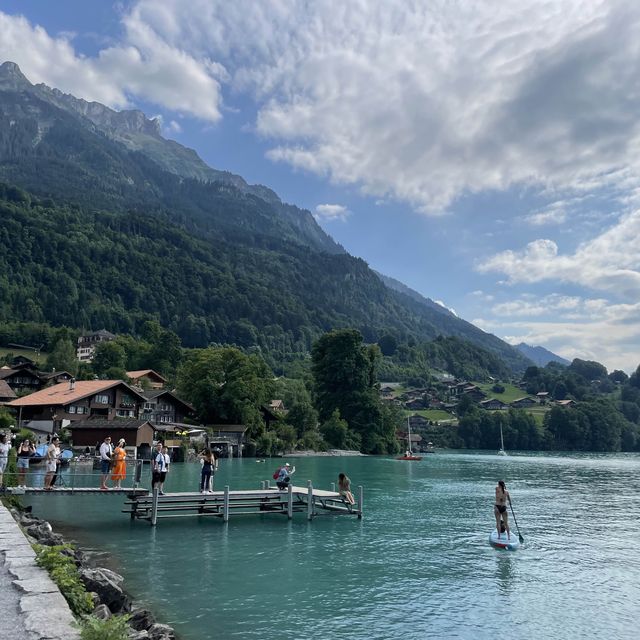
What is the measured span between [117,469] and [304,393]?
94539 millimetres

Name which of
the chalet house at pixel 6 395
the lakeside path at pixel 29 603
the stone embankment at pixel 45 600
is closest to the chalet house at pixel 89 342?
the chalet house at pixel 6 395

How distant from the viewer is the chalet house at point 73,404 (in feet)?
242

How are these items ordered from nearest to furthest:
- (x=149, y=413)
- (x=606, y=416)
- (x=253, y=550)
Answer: (x=253, y=550), (x=149, y=413), (x=606, y=416)

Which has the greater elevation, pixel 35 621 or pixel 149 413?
pixel 149 413

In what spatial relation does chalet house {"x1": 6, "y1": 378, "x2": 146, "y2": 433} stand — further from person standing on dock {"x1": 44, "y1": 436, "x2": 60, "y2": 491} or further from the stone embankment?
the stone embankment

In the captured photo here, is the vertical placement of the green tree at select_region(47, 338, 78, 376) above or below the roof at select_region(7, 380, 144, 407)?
above

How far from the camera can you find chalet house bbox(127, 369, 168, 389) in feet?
372

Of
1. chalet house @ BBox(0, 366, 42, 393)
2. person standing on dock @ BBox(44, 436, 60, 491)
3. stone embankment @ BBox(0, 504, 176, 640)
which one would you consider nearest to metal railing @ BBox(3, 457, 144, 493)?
person standing on dock @ BBox(44, 436, 60, 491)

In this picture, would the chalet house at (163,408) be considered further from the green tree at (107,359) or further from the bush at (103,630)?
the bush at (103,630)

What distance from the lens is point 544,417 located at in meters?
180

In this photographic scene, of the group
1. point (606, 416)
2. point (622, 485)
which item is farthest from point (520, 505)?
point (606, 416)

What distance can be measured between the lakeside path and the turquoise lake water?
14.8ft

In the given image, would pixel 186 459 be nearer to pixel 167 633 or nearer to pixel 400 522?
pixel 400 522

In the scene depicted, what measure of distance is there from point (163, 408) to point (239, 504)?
63.0 m
